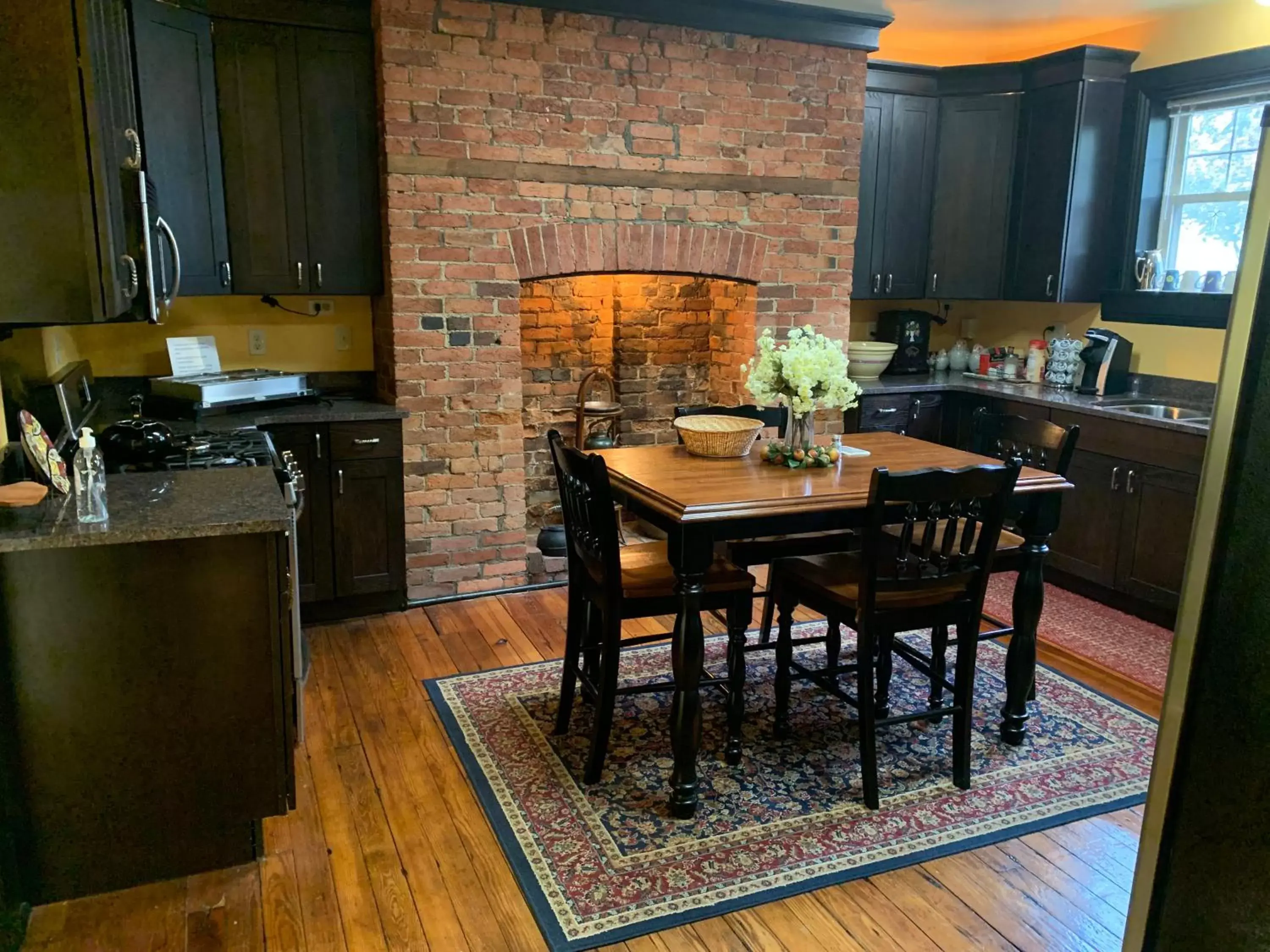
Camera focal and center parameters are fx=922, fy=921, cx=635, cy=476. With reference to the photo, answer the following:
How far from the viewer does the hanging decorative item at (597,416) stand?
15.9 ft

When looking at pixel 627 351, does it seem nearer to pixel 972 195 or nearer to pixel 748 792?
pixel 972 195

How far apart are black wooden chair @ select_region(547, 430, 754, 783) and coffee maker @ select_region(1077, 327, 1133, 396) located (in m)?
2.76

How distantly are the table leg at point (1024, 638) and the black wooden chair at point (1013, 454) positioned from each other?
0.13 ft

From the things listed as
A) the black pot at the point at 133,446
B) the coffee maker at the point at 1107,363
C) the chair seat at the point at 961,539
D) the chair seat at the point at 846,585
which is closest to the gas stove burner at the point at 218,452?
the black pot at the point at 133,446

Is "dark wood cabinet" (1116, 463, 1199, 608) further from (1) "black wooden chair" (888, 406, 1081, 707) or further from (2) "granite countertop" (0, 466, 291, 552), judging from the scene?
(2) "granite countertop" (0, 466, 291, 552)

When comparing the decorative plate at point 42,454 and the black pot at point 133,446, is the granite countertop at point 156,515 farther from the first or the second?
the black pot at point 133,446

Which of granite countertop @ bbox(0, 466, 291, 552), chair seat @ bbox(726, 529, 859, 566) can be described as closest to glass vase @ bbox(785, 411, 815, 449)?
chair seat @ bbox(726, 529, 859, 566)

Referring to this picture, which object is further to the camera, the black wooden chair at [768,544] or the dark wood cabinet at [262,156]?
the dark wood cabinet at [262,156]

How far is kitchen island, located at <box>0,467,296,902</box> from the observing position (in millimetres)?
2076

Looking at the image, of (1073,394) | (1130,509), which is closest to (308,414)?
(1130,509)

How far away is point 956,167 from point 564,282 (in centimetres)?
229

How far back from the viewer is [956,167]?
514cm

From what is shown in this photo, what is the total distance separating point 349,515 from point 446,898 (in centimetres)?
203

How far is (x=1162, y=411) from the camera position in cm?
439
